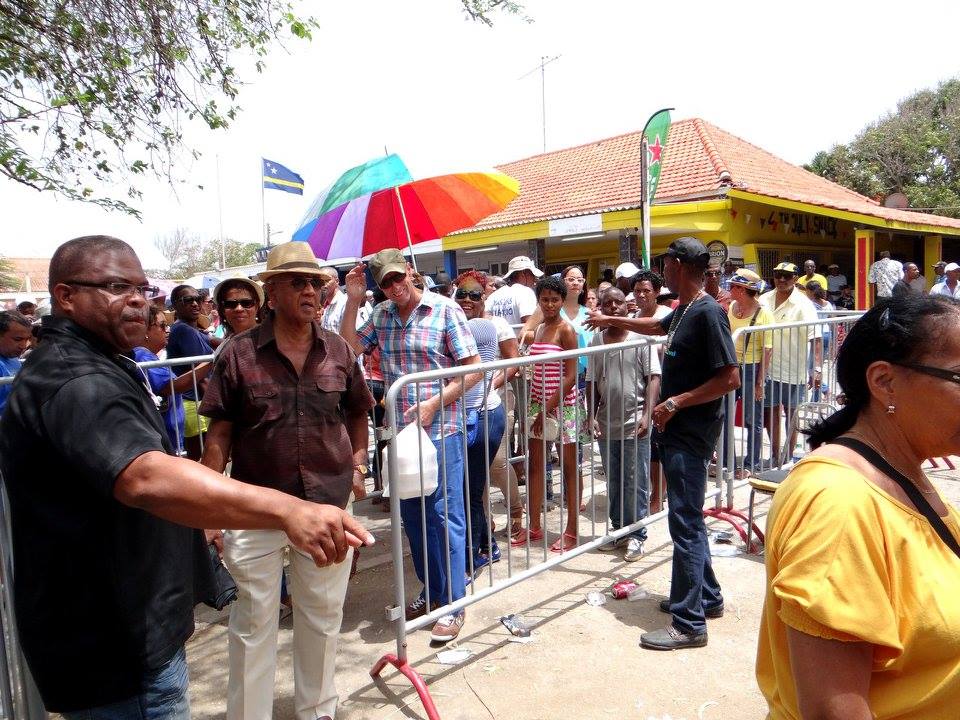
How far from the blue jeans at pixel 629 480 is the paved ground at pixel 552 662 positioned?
0.38 metres

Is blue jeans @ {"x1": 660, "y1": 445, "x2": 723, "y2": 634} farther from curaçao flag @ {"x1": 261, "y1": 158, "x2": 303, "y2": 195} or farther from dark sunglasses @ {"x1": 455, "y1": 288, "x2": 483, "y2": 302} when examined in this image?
curaçao flag @ {"x1": 261, "y1": 158, "x2": 303, "y2": 195}

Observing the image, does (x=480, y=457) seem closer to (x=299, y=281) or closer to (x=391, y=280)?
(x=391, y=280)

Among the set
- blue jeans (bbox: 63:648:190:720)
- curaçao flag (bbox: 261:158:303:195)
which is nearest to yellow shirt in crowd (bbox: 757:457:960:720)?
blue jeans (bbox: 63:648:190:720)

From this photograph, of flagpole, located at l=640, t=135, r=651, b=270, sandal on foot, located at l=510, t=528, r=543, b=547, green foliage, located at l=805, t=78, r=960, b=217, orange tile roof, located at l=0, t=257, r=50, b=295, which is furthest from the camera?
orange tile roof, located at l=0, t=257, r=50, b=295

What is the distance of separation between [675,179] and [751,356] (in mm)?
10806

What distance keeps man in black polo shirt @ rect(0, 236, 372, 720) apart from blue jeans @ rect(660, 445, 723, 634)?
2.38 meters

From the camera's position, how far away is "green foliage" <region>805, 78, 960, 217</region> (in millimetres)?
30359

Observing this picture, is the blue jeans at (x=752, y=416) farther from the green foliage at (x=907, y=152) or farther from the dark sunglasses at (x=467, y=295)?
the green foliage at (x=907, y=152)

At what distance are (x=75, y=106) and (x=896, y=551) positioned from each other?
7.72m

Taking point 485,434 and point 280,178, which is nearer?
point 485,434

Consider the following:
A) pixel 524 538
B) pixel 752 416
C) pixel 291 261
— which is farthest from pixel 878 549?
pixel 752 416

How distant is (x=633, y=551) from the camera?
15.7ft

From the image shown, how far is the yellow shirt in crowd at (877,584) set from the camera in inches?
51.4

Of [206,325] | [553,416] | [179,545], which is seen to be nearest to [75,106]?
[206,325]
